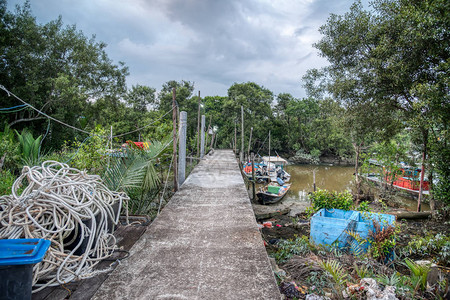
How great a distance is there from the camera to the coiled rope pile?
6.39 feet

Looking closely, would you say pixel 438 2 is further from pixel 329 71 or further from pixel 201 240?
pixel 201 240

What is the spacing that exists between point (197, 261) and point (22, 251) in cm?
148

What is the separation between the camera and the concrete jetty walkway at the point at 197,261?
6.66ft

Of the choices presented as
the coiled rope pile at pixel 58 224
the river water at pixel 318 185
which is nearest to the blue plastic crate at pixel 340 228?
the coiled rope pile at pixel 58 224

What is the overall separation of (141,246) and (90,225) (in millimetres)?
699

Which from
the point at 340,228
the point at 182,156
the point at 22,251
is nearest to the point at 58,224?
the point at 22,251

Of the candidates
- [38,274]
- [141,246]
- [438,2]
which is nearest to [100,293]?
[38,274]

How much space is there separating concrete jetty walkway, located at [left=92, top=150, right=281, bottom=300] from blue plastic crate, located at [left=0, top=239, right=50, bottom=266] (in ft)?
2.47

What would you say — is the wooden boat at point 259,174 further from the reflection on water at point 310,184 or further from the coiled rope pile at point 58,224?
the coiled rope pile at point 58,224

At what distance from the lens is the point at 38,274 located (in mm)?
1846

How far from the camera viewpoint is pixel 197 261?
248cm

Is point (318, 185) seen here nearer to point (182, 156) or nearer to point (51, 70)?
point (182, 156)

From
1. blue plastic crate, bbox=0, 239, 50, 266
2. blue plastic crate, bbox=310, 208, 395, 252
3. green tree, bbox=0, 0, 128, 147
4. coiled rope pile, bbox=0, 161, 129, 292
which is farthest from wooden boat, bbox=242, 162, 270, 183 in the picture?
blue plastic crate, bbox=0, 239, 50, 266

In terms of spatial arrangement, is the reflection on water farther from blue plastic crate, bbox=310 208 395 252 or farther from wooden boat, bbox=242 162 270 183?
blue plastic crate, bbox=310 208 395 252
